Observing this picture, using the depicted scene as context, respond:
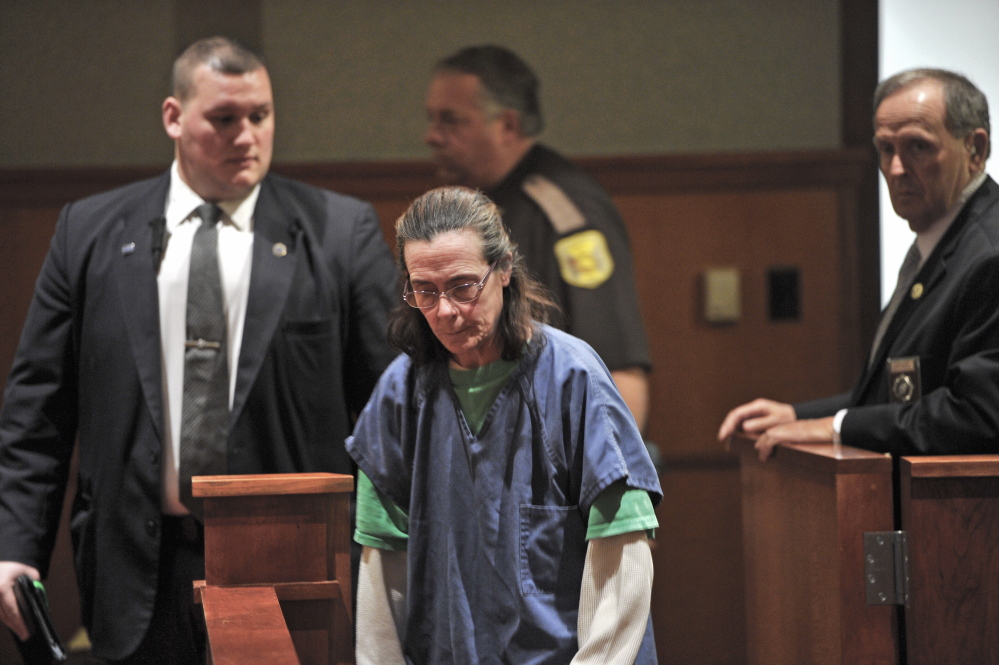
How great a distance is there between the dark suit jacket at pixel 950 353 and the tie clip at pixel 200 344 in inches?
50.6

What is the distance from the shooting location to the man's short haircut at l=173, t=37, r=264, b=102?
2418 millimetres

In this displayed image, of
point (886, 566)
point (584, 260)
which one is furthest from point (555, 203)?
point (886, 566)

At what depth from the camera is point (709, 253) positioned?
4.12m

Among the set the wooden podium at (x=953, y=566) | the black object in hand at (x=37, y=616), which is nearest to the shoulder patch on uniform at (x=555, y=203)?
the wooden podium at (x=953, y=566)

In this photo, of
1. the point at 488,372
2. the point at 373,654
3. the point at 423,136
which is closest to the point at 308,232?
the point at 488,372

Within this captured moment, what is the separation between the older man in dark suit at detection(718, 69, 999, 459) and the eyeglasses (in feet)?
2.77

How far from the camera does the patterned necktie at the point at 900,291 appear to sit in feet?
7.61

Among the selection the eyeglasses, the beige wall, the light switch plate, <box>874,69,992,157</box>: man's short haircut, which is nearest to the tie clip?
the eyeglasses

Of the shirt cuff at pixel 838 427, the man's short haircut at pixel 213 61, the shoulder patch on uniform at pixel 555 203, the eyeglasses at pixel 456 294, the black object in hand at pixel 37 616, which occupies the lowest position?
the black object in hand at pixel 37 616

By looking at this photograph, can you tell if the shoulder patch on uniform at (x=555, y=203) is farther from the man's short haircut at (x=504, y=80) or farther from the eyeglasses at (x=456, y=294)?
the eyeglasses at (x=456, y=294)

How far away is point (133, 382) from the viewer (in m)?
2.29

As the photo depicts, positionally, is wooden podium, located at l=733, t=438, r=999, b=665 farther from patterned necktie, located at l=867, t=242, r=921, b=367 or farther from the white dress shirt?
the white dress shirt

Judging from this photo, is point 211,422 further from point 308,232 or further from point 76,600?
point 76,600

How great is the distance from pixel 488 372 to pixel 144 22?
2.81 metres
